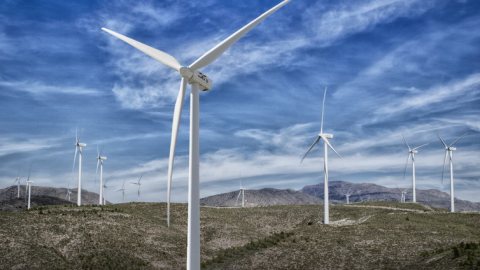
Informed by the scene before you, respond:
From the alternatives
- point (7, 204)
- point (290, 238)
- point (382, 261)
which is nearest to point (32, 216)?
point (290, 238)

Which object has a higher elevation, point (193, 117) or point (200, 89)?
point (200, 89)

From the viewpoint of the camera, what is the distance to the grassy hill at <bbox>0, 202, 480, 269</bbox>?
5662cm

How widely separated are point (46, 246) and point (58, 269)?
804 cm

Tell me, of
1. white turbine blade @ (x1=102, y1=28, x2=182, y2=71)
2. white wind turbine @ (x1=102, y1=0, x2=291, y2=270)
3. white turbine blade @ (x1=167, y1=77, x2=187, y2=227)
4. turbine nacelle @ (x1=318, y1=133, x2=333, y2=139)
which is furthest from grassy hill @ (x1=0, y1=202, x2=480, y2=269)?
white turbine blade @ (x1=102, y1=28, x2=182, y2=71)

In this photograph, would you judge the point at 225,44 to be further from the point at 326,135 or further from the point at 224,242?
the point at 326,135

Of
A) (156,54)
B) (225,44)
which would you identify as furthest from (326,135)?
(156,54)

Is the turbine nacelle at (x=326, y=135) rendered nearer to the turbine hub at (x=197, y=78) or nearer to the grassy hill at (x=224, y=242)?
the grassy hill at (x=224, y=242)

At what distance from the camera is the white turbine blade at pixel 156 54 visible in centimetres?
3822

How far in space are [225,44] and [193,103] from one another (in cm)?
595

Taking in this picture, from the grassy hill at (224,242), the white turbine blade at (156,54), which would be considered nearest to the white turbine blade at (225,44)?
the white turbine blade at (156,54)

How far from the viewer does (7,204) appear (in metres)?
172

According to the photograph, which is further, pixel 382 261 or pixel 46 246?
pixel 46 246

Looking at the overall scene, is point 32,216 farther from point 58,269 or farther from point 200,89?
point 200,89

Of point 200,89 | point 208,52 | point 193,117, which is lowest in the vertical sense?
point 193,117
